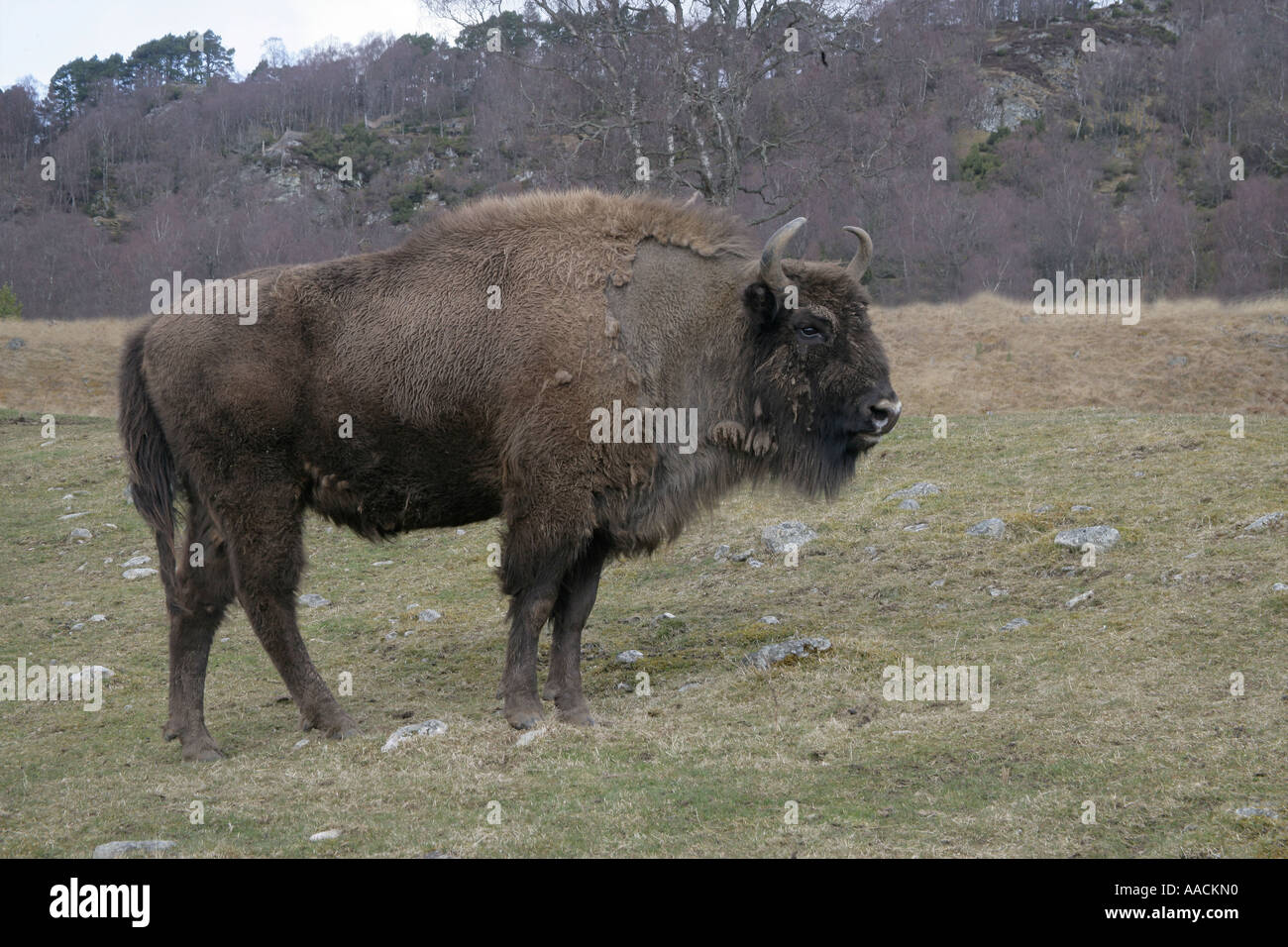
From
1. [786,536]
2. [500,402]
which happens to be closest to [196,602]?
[500,402]

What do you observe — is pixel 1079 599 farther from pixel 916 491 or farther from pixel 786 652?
pixel 916 491

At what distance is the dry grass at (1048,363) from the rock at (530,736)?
57.1ft

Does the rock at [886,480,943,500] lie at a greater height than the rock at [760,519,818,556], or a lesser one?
greater

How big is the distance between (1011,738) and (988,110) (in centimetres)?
7089

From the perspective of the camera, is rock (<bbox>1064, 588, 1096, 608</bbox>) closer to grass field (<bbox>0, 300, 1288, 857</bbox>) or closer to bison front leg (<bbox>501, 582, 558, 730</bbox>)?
grass field (<bbox>0, 300, 1288, 857</bbox>)

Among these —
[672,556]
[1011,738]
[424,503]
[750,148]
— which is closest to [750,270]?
[424,503]

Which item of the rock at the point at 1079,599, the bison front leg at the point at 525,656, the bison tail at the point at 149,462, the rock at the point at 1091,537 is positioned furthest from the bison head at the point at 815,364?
the bison tail at the point at 149,462

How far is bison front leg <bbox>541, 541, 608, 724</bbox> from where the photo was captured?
7.56 metres

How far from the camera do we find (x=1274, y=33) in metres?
65.1

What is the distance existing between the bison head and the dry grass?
15329 mm

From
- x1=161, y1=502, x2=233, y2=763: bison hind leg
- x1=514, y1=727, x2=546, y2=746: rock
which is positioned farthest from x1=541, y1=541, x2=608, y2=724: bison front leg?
x1=161, y1=502, x2=233, y2=763: bison hind leg

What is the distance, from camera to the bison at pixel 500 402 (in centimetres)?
724

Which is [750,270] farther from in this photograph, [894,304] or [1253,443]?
[894,304]

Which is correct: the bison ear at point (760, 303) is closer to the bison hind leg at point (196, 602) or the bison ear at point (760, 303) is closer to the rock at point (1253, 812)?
the bison hind leg at point (196, 602)
